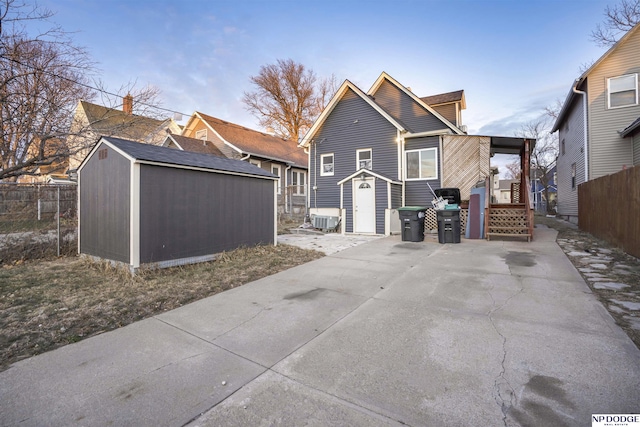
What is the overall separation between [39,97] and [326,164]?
35.1 feet

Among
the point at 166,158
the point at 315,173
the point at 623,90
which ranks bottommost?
the point at 166,158

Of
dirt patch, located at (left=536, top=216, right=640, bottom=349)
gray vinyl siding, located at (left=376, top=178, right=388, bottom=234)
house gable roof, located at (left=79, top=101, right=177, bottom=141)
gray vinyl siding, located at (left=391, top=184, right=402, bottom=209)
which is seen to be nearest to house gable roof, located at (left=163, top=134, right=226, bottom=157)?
house gable roof, located at (left=79, top=101, right=177, bottom=141)

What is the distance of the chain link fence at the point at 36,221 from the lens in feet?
22.7

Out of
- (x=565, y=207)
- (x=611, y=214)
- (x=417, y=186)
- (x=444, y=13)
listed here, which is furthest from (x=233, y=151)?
(x=565, y=207)

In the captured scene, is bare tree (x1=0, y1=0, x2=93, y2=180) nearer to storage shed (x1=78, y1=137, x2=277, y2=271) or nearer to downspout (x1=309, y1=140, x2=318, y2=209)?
storage shed (x1=78, y1=137, x2=277, y2=271)

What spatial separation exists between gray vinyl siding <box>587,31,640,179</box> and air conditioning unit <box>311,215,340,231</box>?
1091 cm

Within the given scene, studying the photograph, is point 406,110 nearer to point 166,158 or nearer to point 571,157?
point 571,157

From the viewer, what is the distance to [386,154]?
13430 millimetres

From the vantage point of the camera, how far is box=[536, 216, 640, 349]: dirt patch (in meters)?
3.43

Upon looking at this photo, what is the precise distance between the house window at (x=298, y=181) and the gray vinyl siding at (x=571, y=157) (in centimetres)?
1590

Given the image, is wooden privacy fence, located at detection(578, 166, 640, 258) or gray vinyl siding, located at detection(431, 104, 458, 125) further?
gray vinyl siding, located at detection(431, 104, 458, 125)

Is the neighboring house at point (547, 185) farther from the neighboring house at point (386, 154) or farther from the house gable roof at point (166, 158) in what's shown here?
the house gable roof at point (166, 158)

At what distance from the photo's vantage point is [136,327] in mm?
3424

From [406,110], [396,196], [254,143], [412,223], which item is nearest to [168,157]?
[412,223]
